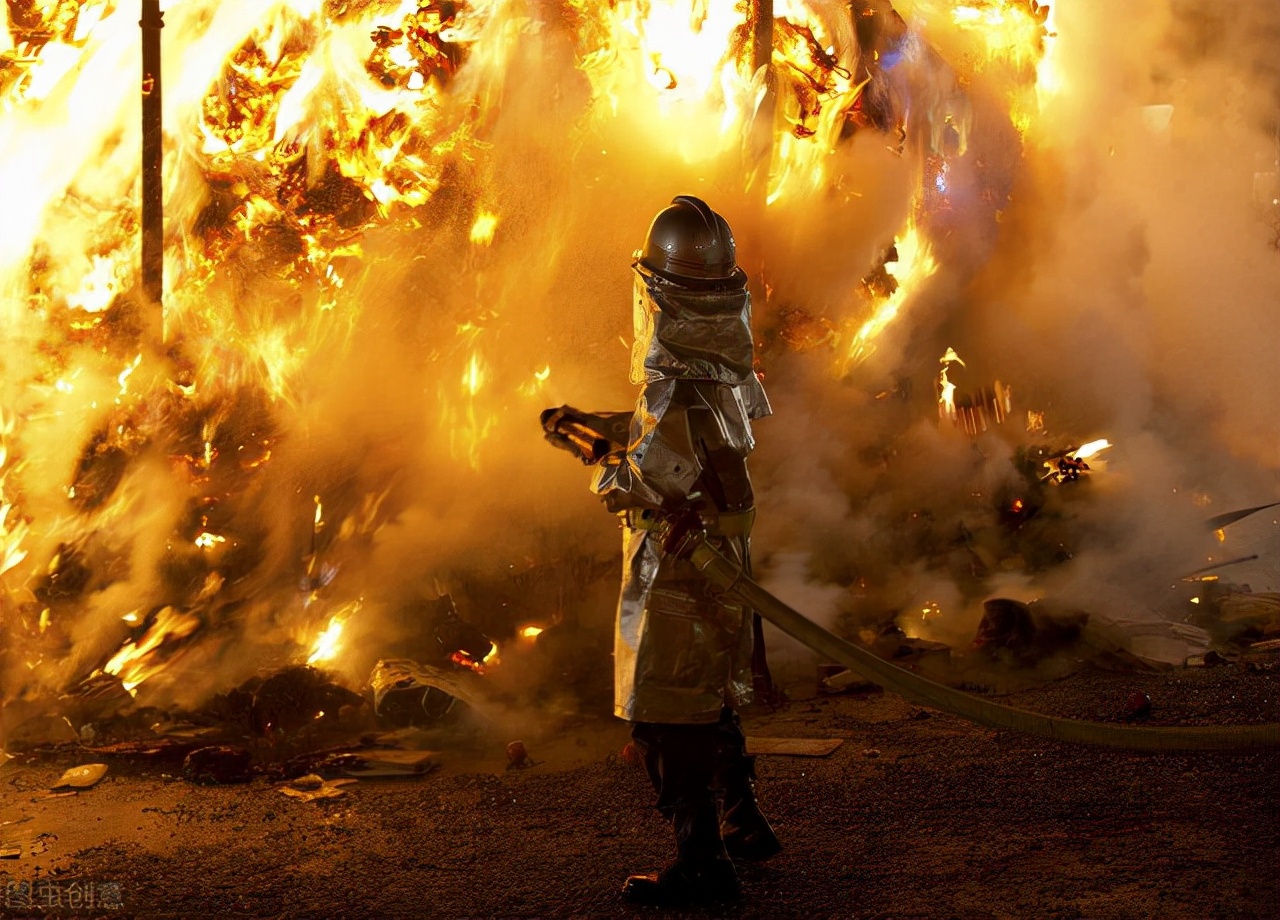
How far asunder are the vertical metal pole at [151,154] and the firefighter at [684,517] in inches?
165

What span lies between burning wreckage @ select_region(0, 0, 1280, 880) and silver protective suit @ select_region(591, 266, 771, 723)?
2.27 m

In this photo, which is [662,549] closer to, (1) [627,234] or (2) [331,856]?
(2) [331,856]

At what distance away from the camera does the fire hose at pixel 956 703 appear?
3.80 metres

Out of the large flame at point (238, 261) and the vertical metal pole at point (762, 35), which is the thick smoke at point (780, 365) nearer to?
the large flame at point (238, 261)

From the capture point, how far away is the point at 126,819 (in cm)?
521

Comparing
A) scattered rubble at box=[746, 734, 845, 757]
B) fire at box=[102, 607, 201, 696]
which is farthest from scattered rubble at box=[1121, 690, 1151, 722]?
fire at box=[102, 607, 201, 696]

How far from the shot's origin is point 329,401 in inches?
302

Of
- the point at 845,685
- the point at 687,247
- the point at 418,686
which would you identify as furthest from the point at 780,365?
the point at 687,247

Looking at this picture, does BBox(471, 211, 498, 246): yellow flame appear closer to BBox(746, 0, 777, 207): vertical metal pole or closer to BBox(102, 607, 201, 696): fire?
BBox(746, 0, 777, 207): vertical metal pole

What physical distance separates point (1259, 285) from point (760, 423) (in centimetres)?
539

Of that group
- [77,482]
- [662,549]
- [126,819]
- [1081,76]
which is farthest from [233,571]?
[1081,76]

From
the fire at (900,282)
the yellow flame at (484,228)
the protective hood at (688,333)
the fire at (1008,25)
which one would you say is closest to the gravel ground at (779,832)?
the protective hood at (688,333)

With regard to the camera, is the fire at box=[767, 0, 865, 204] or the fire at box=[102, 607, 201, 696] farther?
the fire at box=[767, 0, 865, 204]

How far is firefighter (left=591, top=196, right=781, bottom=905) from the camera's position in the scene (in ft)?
12.9
